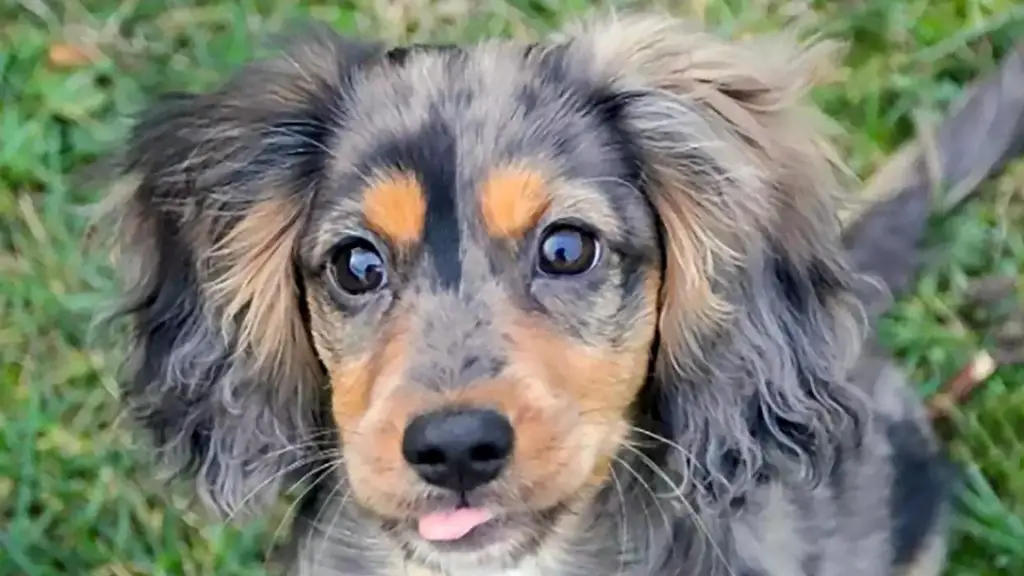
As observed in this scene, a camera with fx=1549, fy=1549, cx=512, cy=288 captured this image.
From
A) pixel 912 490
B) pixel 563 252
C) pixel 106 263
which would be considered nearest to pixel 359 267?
pixel 563 252

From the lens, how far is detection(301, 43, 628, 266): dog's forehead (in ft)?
7.06

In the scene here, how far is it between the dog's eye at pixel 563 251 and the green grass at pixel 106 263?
950 mm

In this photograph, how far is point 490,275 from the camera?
2.15 m

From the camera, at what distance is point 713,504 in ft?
7.77

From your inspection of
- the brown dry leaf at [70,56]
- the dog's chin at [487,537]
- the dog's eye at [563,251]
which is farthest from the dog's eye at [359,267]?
the brown dry leaf at [70,56]

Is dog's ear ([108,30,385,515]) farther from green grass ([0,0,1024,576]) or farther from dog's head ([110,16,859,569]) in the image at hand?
green grass ([0,0,1024,576])

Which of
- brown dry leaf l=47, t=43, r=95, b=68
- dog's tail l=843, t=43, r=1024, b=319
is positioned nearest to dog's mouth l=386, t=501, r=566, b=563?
→ dog's tail l=843, t=43, r=1024, b=319

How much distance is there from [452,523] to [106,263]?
1.09m

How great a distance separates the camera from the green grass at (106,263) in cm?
319

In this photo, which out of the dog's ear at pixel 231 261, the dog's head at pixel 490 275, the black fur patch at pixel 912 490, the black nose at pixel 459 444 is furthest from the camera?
the black fur patch at pixel 912 490

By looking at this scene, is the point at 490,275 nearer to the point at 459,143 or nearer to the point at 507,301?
the point at 507,301

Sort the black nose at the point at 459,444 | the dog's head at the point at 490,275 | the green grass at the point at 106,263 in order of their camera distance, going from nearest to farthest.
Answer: the black nose at the point at 459,444 < the dog's head at the point at 490,275 < the green grass at the point at 106,263

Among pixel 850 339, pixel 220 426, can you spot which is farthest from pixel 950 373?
pixel 220 426

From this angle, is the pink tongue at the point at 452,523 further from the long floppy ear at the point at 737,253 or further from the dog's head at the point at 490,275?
the long floppy ear at the point at 737,253
